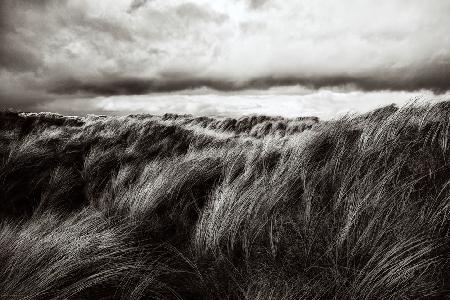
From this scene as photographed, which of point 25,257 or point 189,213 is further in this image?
point 189,213

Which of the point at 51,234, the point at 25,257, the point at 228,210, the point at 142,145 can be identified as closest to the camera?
the point at 25,257

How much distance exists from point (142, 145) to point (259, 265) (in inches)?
163

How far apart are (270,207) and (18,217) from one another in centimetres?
184

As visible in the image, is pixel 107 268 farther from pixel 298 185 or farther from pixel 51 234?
pixel 298 185

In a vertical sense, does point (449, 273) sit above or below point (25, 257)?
below

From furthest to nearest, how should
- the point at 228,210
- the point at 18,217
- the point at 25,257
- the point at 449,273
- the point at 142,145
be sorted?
the point at 142,145, the point at 18,217, the point at 228,210, the point at 25,257, the point at 449,273

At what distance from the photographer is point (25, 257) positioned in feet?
4.97

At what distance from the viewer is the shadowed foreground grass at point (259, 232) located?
1.39m

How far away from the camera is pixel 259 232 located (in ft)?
6.14

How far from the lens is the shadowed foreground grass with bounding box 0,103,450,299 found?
54.7 inches

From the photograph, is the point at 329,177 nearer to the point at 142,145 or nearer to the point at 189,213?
the point at 189,213

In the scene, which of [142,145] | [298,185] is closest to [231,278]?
[298,185]

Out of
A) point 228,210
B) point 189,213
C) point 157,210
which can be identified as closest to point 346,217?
point 228,210

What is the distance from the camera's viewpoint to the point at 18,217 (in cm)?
236
